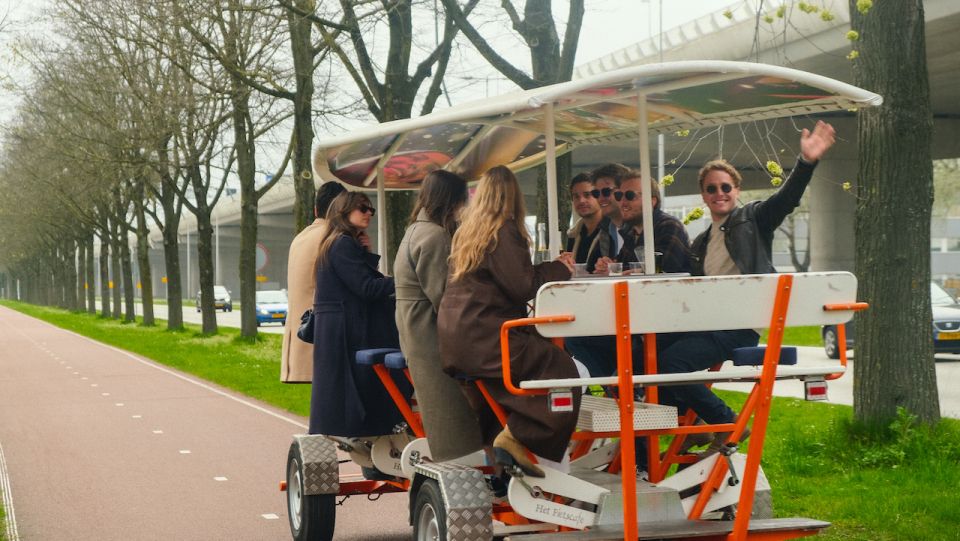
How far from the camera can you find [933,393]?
9.45 meters

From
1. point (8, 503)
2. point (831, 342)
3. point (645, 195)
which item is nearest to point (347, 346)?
point (645, 195)

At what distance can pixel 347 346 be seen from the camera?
7434mm

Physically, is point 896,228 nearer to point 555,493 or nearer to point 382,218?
point 382,218

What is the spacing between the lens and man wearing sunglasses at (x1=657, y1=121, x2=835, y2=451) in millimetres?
6230

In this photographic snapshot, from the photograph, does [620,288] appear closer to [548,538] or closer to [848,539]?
[548,538]

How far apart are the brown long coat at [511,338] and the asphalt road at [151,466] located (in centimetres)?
253

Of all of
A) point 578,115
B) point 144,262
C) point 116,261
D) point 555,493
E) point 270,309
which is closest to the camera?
point 555,493

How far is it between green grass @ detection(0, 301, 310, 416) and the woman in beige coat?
9.06m

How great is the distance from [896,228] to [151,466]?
20.1 feet

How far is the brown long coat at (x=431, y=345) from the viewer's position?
621 cm

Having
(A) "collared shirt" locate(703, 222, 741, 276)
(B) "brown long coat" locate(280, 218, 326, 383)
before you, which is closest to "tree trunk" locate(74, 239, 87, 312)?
(B) "brown long coat" locate(280, 218, 326, 383)

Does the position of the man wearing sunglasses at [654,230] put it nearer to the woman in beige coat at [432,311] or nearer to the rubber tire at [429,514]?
the woman in beige coat at [432,311]

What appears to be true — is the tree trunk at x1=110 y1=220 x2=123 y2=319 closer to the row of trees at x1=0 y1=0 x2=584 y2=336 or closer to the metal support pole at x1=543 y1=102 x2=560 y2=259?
the row of trees at x1=0 y1=0 x2=584 y2=336

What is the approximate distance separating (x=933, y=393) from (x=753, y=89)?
401 centimetres
